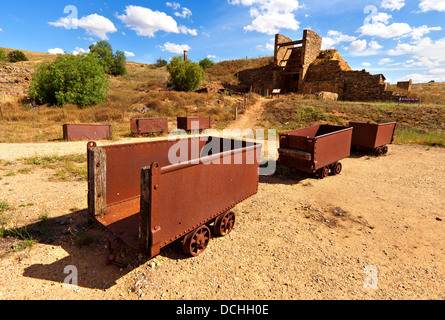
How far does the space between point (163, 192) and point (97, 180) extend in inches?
56.6

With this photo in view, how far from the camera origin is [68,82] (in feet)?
67.2

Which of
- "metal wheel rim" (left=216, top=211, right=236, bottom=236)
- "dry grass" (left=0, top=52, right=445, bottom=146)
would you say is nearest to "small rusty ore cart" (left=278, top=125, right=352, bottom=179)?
"metal wheel rim" (left=216, top=211, right=236, bottom=236)

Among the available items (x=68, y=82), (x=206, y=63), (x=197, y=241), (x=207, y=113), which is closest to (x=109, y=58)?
(x=206, y=63)

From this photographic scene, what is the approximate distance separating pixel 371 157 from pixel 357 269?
8507mm

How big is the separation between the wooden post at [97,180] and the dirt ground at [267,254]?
2.16 ft

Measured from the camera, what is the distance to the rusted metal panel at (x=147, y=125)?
13.2m

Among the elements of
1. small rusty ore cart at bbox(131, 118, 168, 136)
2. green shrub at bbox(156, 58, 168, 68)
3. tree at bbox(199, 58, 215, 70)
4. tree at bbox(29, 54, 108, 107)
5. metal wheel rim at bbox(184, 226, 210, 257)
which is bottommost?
metal wheel rim at bbox(184, 226, 210, 257)

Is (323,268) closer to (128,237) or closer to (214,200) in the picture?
(214,200)

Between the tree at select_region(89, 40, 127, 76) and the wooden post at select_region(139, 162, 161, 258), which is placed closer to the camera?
the wooden post at select_region(139, 162, 161, 258)

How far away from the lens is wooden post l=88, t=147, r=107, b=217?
337 centimetres

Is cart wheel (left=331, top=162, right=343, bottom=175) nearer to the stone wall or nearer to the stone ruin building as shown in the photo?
the stone ruin building

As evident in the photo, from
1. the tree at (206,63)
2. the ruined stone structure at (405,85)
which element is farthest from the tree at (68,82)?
the ruined stone structure at (405,85)

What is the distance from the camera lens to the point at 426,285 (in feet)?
10.3
